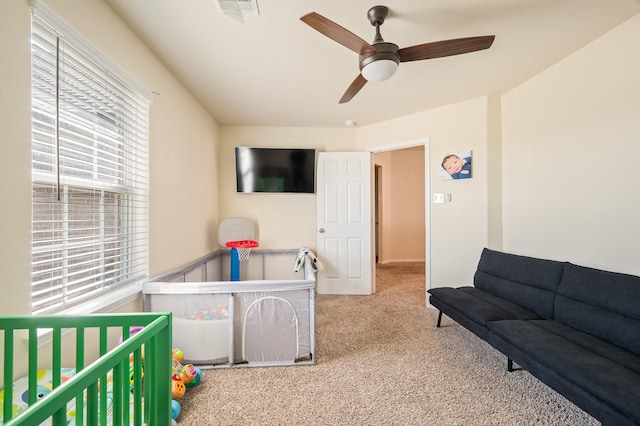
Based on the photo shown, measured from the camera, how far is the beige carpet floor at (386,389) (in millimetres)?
1478

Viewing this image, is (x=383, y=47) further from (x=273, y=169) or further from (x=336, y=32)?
(x=273, y=169)

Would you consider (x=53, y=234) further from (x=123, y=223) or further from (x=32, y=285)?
(x=123, y=223)

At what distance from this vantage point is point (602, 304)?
161 cm

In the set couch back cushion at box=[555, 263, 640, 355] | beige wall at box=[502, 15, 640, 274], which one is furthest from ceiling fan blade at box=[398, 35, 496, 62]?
couch back cushion at box=[555, 263, 640, 355]

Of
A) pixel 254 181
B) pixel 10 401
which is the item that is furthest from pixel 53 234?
pixel 254 181

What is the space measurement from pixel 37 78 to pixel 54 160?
38 centimetres

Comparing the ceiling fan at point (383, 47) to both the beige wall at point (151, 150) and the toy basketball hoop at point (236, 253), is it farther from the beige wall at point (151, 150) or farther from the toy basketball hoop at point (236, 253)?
the toy basketball hoop at point (236, 253)

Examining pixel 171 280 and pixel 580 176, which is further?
pixel 171 280

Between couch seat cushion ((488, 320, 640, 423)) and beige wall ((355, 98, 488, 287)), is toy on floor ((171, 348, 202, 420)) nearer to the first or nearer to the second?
couch seat cushion ((488, 320, 640, 423))

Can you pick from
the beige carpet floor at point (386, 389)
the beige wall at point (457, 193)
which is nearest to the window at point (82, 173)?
the beige carpet floor at point (386, 389)

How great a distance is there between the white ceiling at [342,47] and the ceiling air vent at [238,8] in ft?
0.14

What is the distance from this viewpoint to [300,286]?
6.47 feet

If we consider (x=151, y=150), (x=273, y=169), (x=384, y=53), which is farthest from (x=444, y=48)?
(x=273, y=169)

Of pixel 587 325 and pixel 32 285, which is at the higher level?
pixel 32 285
